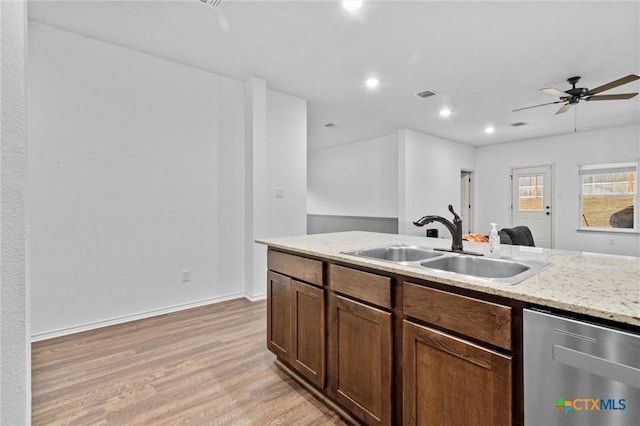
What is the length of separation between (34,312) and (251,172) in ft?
7.75

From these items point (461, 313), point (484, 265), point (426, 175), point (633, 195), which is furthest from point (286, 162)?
point (633, 195)

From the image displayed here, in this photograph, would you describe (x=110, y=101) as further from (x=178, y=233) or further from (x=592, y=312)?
(x=592, y=312)

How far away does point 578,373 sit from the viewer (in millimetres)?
848

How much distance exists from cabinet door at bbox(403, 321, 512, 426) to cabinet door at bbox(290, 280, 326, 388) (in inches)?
22.0

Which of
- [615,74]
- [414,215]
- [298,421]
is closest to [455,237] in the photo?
[298,421]

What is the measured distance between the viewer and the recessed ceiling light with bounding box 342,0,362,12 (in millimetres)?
2354

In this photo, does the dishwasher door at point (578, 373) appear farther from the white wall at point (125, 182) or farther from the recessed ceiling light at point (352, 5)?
the white wall at point (125, 182)

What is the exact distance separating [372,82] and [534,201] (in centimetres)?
566

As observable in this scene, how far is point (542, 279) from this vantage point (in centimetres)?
112

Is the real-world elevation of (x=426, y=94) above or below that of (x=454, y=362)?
above

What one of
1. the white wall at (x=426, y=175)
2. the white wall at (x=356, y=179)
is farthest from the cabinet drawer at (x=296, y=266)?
the white wall at (x=356, y=179)

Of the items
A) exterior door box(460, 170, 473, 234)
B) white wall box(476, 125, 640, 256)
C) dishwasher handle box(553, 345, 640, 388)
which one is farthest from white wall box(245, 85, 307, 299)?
white wall box(476, 125, 640, 256)

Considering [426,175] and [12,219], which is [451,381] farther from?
[426,175]

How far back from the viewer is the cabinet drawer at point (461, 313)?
100 cm
